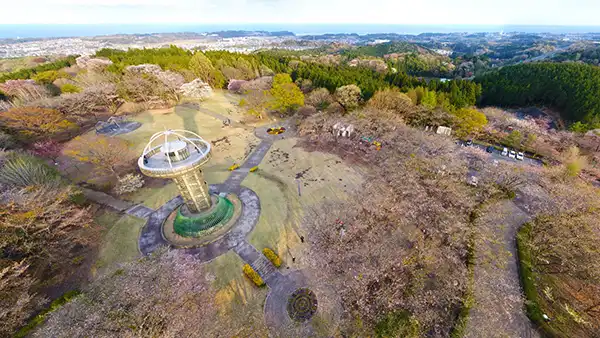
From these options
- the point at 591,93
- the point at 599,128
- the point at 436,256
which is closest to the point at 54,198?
the point at 436,256

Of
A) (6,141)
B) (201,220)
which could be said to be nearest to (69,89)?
(6,141)

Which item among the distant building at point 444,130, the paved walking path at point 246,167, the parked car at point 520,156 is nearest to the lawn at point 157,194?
the paved walking path at point 246,167

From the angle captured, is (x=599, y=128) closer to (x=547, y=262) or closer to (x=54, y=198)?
(x=547, y=262)

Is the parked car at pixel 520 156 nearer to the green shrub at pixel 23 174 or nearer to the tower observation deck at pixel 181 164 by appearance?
the tower observation deck at pixel 181 164

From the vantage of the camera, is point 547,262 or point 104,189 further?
point 104,189

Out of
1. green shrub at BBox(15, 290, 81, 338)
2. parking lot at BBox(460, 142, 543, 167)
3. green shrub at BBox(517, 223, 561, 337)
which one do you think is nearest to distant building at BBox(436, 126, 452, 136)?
parking lot at BBox(460, 142, 543, 167)

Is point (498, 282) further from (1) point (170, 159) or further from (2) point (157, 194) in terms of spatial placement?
(2) point (157, 194)
